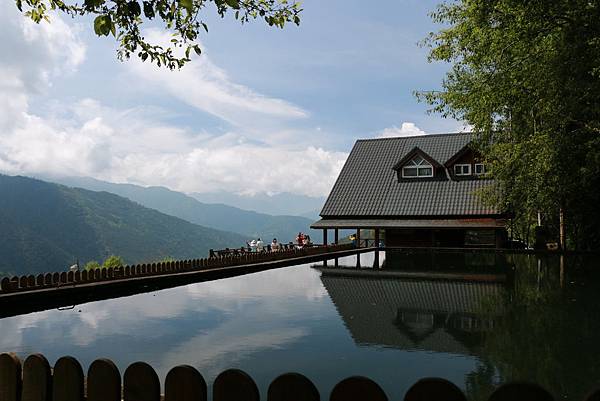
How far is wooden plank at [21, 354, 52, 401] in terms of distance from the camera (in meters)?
3.12

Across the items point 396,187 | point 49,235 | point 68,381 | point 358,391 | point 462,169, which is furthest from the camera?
point 49,235

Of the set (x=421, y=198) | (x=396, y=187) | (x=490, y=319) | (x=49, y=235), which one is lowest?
(x=490, y=319)

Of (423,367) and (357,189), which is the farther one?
(357,189)

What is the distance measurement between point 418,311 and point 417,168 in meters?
29.2

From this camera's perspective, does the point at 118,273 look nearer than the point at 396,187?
Yes

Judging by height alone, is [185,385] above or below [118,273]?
above

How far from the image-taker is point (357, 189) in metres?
39.7

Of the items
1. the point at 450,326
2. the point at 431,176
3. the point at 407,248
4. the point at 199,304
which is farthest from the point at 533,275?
the point at 431,176

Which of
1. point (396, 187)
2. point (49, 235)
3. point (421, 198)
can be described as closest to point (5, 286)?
point (421, 198)

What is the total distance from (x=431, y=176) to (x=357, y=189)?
581 centimetres

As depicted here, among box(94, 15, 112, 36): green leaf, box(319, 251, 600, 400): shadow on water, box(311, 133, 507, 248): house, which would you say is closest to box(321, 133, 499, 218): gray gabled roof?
box(311, 133, 507, 248): house

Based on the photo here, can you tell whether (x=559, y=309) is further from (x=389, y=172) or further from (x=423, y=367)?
(x=389, y=172)

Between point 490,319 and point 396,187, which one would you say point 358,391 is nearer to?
point 490,319

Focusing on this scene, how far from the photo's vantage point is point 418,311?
431 inches
